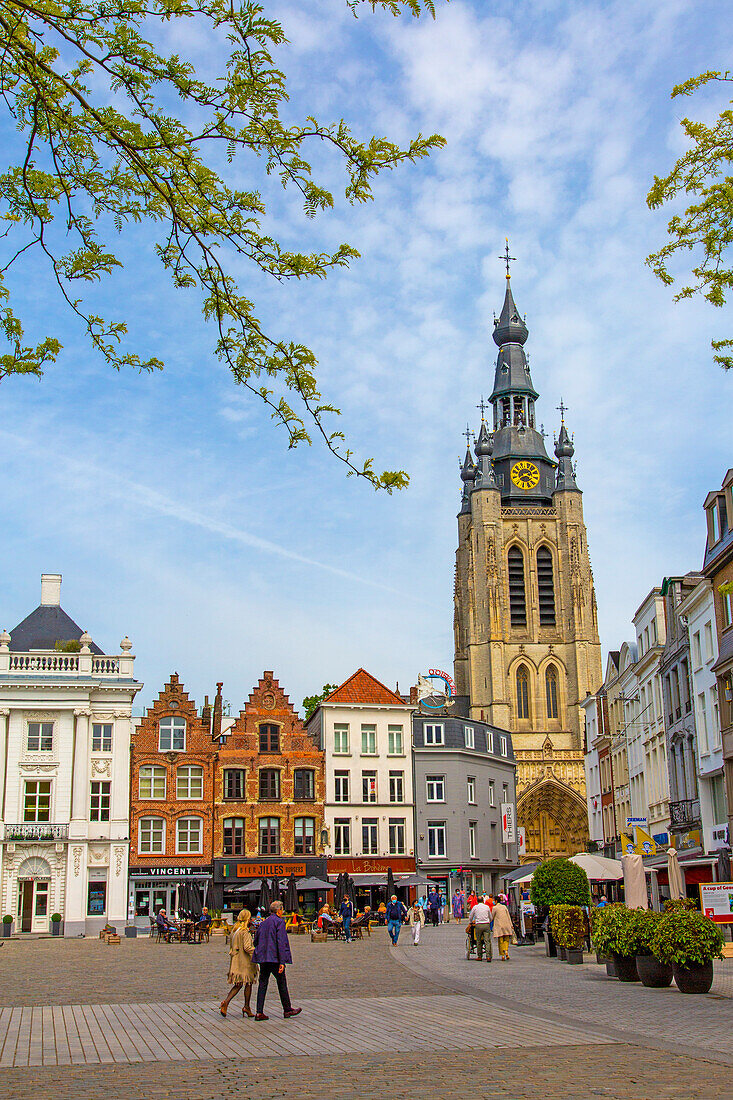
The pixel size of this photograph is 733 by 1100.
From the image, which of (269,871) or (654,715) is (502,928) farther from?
(269,871)

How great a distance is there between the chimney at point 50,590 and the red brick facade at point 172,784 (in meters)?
8.34

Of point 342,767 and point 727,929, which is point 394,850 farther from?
point 727,929

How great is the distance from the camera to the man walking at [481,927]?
79.3ft

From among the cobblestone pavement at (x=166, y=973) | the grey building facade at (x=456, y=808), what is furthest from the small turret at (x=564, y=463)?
the cobblestone pavement at (x=166, y=973)

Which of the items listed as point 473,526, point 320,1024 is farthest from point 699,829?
point 473,526

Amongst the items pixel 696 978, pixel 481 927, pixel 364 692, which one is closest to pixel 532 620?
pixel 364 692

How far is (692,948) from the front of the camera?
16.2 m

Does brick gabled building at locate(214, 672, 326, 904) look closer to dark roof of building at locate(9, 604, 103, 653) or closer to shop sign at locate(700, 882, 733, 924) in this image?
dark roof of building at locate(9, 604, 103, 653)

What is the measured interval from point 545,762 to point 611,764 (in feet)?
100

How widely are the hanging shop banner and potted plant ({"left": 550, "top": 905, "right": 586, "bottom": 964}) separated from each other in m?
40.3

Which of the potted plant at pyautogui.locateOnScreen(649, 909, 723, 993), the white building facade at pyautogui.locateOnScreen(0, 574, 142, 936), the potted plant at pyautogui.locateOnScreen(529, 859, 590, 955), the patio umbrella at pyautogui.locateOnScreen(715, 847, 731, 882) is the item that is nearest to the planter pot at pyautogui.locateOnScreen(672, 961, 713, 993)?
the potted plant at pyautogui.locateOnScreen(649, 909, 723, 993)

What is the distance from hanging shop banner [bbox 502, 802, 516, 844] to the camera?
2502 inches

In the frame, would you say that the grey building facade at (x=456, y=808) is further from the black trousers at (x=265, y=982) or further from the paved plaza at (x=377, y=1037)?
the black trousers at (x=265, y=982)

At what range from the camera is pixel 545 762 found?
89438 mm
